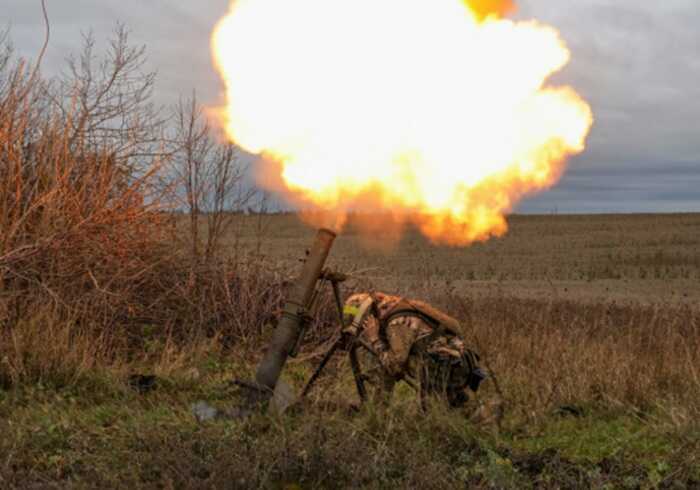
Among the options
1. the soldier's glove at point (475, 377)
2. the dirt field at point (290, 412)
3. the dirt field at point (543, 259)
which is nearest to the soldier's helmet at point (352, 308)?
the dirt field at point (290, 412)

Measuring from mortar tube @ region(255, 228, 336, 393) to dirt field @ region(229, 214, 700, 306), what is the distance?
15.8 feet

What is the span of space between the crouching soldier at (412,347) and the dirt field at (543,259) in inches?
203

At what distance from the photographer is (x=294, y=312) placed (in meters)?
7.38

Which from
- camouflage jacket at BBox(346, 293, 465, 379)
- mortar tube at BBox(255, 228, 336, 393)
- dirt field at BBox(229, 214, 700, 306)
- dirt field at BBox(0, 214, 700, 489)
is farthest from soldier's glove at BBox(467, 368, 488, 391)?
dirt field at BBox(229, 214, 700, 306)

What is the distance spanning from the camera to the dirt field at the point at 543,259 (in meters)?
23.2

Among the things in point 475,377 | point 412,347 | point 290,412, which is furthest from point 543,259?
point 290,412

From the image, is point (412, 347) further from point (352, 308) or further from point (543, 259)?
point (543, 259)

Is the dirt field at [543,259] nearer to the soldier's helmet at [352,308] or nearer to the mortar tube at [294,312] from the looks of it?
the mortar tube at [294,312]

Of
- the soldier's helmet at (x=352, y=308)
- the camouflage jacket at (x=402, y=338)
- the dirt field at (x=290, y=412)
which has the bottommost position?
the dirt field at (x=290, y=412)

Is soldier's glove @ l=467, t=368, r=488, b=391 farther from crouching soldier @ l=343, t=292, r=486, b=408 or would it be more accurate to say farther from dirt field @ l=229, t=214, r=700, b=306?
dirt field @ l=229, t=214, r=700, b=306

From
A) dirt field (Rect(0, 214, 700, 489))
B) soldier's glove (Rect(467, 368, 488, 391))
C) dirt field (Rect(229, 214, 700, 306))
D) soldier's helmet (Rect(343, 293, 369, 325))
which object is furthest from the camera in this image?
dirt field (Rect(229, 214, 700, 306))

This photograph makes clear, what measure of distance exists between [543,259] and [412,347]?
31.7m

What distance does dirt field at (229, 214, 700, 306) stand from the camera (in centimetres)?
2325

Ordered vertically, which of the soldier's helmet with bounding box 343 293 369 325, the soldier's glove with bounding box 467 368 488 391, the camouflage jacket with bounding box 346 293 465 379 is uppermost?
the soldier's helmet with bounding box 343 293 369 325
